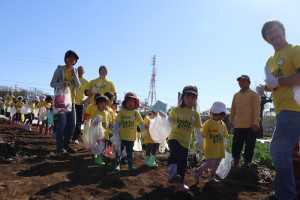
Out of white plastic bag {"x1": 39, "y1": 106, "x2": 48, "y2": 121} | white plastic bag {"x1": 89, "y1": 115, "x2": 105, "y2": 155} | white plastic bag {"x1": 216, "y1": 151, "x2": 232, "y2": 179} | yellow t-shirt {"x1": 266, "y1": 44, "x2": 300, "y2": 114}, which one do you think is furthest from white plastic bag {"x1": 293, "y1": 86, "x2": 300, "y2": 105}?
white plastic bag {"x1": 39, "y1": 106, "x2": 48, "y2": 121}

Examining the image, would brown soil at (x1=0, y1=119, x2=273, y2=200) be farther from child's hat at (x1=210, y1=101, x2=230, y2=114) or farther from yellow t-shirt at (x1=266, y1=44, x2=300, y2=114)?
yellow t-shirt at (x1=266, y1=44, x2=300, y2=114)

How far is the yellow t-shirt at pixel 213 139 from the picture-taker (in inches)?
150

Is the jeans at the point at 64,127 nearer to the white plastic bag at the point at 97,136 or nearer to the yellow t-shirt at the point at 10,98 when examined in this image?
the white plastic bag at the point at 97,136

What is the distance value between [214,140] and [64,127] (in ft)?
8.98

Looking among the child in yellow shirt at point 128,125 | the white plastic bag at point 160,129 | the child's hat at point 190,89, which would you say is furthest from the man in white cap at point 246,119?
Result: the child in yellow shirt at point 128,125

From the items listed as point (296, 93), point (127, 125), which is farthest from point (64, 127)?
point (296, 93)

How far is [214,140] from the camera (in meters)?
3.87

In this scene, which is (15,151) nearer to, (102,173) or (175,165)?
(102,173)

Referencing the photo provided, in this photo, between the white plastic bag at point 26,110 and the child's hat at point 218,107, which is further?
the white plastic bag at point 26,110

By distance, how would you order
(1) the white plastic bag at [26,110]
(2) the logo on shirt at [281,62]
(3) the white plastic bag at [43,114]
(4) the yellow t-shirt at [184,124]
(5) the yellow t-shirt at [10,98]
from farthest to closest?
(5) the yellow t-shirt at [10,98]
(1) the white plastic bag at [26,110]
(3) the white plastic bag at [43,114]
(4) the yellow t-shirt at [184,124]
(2) the logo on shirt at [281,62]

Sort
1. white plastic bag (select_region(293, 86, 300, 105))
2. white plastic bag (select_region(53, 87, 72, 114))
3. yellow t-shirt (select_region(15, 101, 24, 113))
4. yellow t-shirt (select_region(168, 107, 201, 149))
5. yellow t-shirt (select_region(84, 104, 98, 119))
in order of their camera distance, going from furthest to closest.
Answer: yellow t-shirt (select_region(15, 101, 24, 113))
yellow t-shirt (select_region(84, 104, 98, 119))
white plastic bag (select_region(53, 87, 72, 114))
yellow t-shirt (select_region(168, 107, 201, 149))
white plastic bag (select_region(293, 86, 300, 105))

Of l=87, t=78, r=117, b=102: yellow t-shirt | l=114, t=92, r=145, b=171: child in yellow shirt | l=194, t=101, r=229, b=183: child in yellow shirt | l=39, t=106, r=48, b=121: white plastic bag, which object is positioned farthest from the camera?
l=39, t=106, r=48, b=121: white plastic bag

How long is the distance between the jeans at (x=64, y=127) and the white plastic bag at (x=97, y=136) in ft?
2.12

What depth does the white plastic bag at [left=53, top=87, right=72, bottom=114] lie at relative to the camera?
4.50 meters
